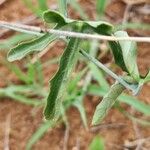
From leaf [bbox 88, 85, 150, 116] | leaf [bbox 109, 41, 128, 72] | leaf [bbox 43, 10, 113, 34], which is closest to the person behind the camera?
leaf [bbox 43, 10, 113, 34]

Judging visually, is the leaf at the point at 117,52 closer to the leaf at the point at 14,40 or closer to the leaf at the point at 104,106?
the leaf at the point at 104,106

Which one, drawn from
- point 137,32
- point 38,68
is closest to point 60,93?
point 38,68

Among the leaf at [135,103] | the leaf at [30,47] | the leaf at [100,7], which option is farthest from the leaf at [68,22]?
the leaf at [100,7]

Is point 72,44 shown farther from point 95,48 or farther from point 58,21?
point 95,48

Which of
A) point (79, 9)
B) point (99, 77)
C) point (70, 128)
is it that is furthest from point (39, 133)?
point (79, 9)

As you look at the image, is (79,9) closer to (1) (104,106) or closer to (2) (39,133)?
(2) (39,133)

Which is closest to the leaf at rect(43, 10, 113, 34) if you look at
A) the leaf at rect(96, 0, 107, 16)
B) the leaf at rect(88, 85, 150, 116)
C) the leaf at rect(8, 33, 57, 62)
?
the leaf at rect(8, 33, 57, 62)

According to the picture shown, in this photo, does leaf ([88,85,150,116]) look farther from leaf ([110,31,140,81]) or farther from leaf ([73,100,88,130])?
leaf ([110,31,140,81])
